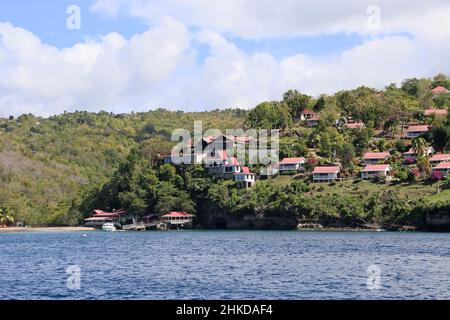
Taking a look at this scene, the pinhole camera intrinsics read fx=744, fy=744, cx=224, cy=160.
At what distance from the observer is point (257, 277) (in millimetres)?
46031

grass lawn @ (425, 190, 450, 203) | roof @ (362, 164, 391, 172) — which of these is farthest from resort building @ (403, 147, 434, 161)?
grass lawn @ (425, 190, 450, 203)

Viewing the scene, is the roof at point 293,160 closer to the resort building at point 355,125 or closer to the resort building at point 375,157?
the resort building at point 375,157

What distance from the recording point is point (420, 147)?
429 feet

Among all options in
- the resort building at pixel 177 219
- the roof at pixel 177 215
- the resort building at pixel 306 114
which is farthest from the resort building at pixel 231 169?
the resort building at pixel 306 114

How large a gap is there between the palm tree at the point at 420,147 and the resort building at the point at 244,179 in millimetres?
29852

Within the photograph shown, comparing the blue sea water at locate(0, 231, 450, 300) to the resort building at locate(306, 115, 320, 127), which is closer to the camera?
the blue sea water at locate(0, 231, 450, 300)

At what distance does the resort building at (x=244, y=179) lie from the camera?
136m

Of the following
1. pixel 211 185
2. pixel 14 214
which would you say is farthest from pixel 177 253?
pixel 14 214

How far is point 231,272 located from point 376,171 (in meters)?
82.4

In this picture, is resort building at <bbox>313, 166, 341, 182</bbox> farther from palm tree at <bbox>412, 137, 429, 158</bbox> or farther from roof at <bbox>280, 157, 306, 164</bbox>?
palm tree at <bbox>412, 137, 429, 158</bbox>

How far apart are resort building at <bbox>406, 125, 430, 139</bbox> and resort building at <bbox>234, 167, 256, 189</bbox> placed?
34189 millimetres

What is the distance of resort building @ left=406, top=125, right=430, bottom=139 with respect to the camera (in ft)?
477

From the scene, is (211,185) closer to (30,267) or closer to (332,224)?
(332,224)
